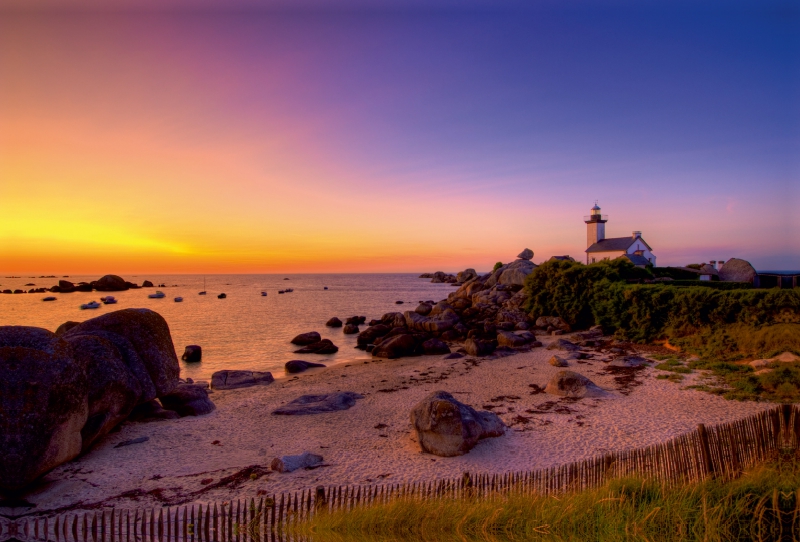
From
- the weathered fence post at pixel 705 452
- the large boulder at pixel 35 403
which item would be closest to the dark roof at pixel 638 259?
the weathered fence post at pixel 705 452

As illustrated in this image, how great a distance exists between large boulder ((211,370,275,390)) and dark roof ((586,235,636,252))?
210ft

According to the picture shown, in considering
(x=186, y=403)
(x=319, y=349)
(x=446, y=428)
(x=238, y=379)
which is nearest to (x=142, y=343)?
(x=186, y=403)

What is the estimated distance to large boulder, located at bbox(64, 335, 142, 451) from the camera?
520 inches

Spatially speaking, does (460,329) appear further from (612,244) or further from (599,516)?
(612,244)

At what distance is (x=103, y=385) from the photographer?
13.7 meters

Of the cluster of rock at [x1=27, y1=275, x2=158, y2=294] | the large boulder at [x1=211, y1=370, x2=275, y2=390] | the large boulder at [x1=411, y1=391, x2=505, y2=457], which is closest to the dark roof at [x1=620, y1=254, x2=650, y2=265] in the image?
the large boulder at [x1=211, y1=370, x2=275, y2=390]

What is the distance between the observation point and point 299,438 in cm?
1460

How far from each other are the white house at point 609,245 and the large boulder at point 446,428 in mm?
58488

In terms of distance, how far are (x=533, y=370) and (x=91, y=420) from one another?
65.9ft

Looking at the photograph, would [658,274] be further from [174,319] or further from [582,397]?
[174,319]

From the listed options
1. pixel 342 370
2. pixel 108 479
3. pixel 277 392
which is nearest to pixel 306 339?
pixel 342 370

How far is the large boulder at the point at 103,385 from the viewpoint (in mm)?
13203

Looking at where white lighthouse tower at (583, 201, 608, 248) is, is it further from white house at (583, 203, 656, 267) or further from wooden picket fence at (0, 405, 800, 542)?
wooden picket fence at (0, 405, 800, 542)

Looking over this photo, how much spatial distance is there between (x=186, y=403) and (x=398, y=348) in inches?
640
